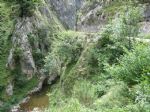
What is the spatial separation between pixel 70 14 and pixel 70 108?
101m

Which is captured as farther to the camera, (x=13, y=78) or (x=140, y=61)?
(x=13, y=78)

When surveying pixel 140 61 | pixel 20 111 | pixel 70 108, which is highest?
pixel 140 61

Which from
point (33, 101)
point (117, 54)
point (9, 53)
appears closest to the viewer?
point (117, 54)

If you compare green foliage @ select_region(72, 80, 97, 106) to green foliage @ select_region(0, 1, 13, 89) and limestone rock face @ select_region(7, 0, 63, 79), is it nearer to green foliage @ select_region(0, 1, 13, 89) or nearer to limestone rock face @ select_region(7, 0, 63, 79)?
green foliage @ select_region(0, 1, 13, 89)

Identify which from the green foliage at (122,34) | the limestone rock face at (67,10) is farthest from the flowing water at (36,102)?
the limestone rock face at (67,10)

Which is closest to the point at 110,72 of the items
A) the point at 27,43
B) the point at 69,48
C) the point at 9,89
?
the point at 69,48

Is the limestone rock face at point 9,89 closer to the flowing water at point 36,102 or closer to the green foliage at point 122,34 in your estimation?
the flowing water at point 36,102

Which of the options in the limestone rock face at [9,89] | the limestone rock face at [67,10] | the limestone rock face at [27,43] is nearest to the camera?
the limestone rock face at [9,89]

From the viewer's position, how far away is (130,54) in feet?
74.8

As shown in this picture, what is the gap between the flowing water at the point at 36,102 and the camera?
2142 inches

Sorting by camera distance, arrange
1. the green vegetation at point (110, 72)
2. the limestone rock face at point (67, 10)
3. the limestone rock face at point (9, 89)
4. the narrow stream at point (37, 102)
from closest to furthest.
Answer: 1. the green vegetation at point (110, 72)
2. the narrow stream at point (37, 102)
3. the limestone rock face at point (9, 89)
4. the limestone rock face at point (67, 10)

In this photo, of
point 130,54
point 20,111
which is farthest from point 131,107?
point 20,111

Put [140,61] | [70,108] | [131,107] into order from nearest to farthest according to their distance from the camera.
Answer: [131,107]
[70,108]
[140,61]

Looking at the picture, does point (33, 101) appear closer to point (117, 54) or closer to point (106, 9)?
point (106, 9)
